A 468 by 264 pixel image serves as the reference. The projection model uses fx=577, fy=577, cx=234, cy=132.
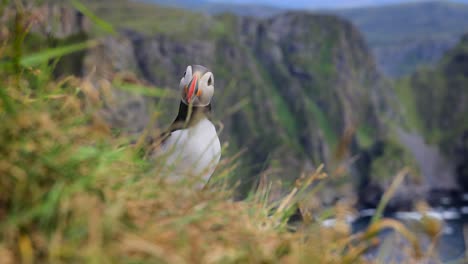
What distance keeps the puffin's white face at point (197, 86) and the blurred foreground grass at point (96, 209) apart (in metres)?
3.51

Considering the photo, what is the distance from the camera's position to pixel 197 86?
8.01m

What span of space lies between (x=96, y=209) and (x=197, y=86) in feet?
16.2

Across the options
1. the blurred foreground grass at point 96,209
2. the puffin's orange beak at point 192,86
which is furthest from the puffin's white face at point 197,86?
the blurred foreground grass at point 96,209

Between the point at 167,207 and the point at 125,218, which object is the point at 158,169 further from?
the point at 125,218

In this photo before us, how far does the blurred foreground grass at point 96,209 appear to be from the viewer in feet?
9.93

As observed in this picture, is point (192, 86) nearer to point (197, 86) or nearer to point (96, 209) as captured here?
point (197, 86)

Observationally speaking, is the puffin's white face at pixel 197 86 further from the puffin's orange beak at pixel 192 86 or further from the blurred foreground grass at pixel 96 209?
the blurred foreground grass at pixel 96 209

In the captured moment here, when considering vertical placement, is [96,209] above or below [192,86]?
above

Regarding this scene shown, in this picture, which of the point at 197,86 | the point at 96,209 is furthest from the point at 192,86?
the point at 96,209

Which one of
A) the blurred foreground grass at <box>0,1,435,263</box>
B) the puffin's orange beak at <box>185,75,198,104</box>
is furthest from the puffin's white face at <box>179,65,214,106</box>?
the blurred foreground grass at <box>0,1,435,263</box>

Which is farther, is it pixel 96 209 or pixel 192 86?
pixel 192 86

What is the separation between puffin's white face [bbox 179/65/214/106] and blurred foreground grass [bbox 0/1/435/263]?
3.51 m

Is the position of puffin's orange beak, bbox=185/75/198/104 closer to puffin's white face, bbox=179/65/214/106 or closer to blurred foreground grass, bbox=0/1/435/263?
puffin's white face, bbox=179/65/214/106

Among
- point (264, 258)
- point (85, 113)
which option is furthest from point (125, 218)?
point (85, 113)
